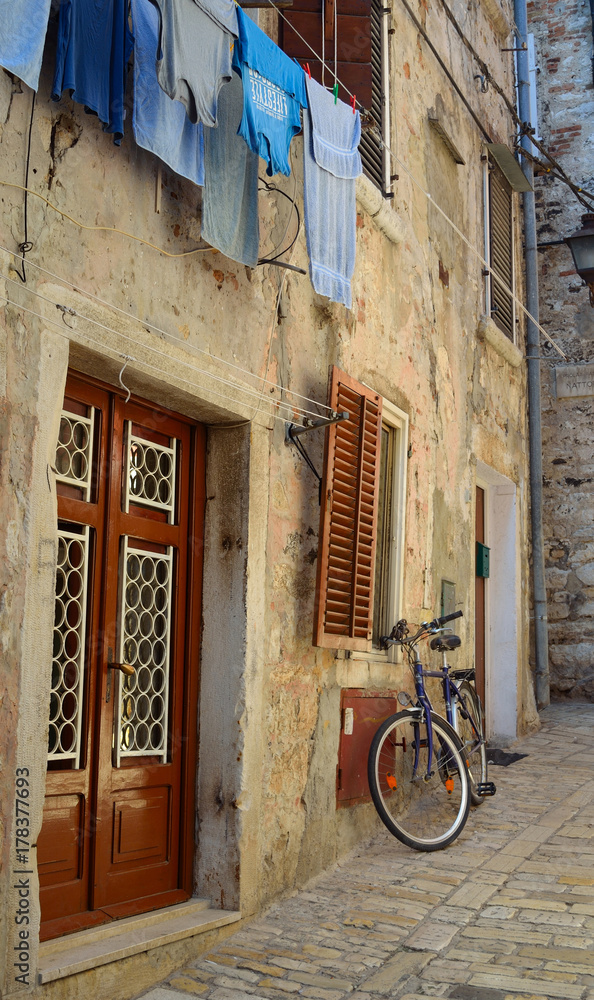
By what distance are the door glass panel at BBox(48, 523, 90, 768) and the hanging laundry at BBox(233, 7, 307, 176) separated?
1.86 m

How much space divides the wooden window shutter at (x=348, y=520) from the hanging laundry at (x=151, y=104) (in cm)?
176

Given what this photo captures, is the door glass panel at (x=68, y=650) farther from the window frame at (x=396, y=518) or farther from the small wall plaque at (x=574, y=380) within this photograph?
the small wall plaque at (x=574, y=380)

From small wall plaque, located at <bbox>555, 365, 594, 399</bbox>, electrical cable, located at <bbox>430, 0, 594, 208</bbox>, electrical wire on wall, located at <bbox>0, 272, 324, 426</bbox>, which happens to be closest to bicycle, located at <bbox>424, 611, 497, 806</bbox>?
electrical wire on wall, located at <bbox>0, 272, 324, 426</bbox>

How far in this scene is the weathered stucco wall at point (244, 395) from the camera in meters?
3.56

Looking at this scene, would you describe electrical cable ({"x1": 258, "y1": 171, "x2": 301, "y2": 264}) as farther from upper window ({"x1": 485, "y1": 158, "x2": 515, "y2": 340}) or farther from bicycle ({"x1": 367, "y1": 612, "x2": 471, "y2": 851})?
upper window ({"x1": 485, "y1": 158, "x2": 515, "y2": 340})

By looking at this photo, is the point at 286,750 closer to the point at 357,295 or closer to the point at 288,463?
the point at 288,463

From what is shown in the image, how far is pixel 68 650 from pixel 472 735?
3456 mm

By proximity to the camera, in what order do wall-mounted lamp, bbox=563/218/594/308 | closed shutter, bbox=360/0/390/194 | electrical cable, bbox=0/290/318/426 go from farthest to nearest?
wall-mounted lamp, bbox=563/218/594/308 → closed shutter, bbox=360/0/390/194 → electrical cable, bbox=0/290/318/426

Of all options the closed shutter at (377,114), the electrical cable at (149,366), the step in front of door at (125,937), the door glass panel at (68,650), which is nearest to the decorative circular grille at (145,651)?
the door glass panel at (68,650)

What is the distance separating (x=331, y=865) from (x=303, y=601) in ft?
4.53

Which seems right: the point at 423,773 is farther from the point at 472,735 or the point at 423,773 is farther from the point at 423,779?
the point at 472,735

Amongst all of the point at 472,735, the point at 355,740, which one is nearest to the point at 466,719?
the point at 472,735

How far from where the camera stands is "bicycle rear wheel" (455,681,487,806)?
6.46 m

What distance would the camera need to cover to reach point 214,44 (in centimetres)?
424
